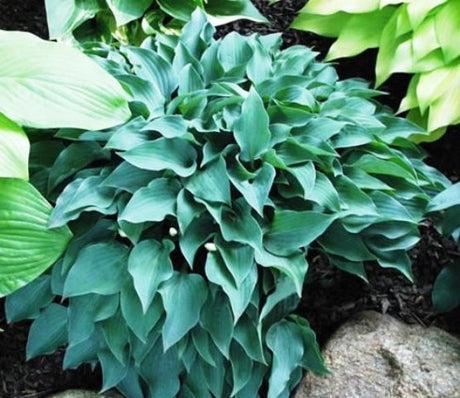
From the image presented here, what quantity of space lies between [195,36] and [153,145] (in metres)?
0.50

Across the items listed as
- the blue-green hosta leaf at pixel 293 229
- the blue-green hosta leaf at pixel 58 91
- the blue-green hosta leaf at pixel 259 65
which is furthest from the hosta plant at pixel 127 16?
the blue-green hosta leaf at pixel 293 229

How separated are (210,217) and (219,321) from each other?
251 millimetres

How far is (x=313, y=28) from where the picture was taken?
235 cm

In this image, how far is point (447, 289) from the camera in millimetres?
1899

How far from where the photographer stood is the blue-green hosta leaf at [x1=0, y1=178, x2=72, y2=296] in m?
1.58

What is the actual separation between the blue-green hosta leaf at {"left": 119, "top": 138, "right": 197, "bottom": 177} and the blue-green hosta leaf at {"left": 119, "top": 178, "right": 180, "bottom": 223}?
1.6 inches

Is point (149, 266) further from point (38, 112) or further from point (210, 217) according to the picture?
point (38, 112)

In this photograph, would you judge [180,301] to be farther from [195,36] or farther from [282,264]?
[195,36]

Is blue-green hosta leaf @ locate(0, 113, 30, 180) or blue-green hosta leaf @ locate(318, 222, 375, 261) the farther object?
blue-green hosta leaf @ locate(318, 222, 375, 261)


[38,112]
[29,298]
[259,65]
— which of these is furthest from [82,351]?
[259,65]

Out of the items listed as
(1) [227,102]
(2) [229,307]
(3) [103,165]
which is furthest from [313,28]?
(2) [229,307]

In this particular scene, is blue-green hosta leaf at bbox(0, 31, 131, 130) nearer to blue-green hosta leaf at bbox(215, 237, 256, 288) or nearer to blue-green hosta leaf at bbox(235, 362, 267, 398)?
blue-green hosta leaf at bbox(215, 237, 256, 288)

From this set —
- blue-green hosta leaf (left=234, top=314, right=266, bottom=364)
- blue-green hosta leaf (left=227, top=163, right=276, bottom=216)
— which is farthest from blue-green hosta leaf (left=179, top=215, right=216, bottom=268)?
blue-green hosta leaf (left=234, top=314, right=266, bottom=364)

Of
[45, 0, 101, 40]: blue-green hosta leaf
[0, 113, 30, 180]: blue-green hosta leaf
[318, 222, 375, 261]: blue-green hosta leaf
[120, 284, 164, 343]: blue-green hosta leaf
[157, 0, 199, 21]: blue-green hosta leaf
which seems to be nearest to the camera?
[0, 113, 30, 180]: blue-green hosta leaf
